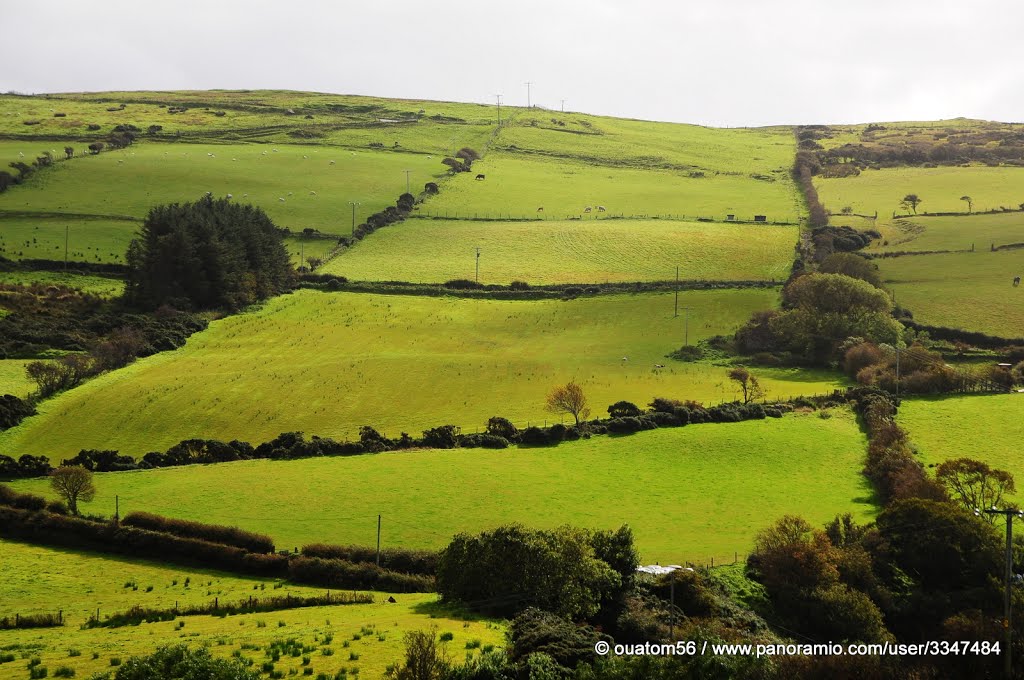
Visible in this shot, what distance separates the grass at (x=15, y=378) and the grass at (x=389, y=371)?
9.76 feet

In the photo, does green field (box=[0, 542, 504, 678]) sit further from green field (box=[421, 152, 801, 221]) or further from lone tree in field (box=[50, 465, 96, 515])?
green field (box=[421, 152, 801, 221])

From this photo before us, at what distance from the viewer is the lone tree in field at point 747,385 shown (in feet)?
273

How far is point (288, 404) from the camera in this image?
8094 centimetres

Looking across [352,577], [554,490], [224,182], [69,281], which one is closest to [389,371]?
[554,490]

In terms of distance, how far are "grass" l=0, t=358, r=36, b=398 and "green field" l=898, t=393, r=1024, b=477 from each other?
216 ft

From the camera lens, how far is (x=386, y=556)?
51.8 m

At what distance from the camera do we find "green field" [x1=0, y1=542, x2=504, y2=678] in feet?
119

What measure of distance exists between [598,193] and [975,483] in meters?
120

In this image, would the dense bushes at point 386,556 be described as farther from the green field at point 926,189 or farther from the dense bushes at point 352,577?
the green field at point 926,189

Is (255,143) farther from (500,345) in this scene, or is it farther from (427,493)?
(427,493)

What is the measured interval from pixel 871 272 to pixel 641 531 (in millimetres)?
72395

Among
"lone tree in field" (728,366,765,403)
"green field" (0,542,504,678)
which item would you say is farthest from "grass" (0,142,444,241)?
"green field" (0,542,504,678)

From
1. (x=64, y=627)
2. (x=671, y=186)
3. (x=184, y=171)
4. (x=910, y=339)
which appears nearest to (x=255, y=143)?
(x=184, y=171)

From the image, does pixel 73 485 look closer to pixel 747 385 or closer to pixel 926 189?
pixel 747 385
